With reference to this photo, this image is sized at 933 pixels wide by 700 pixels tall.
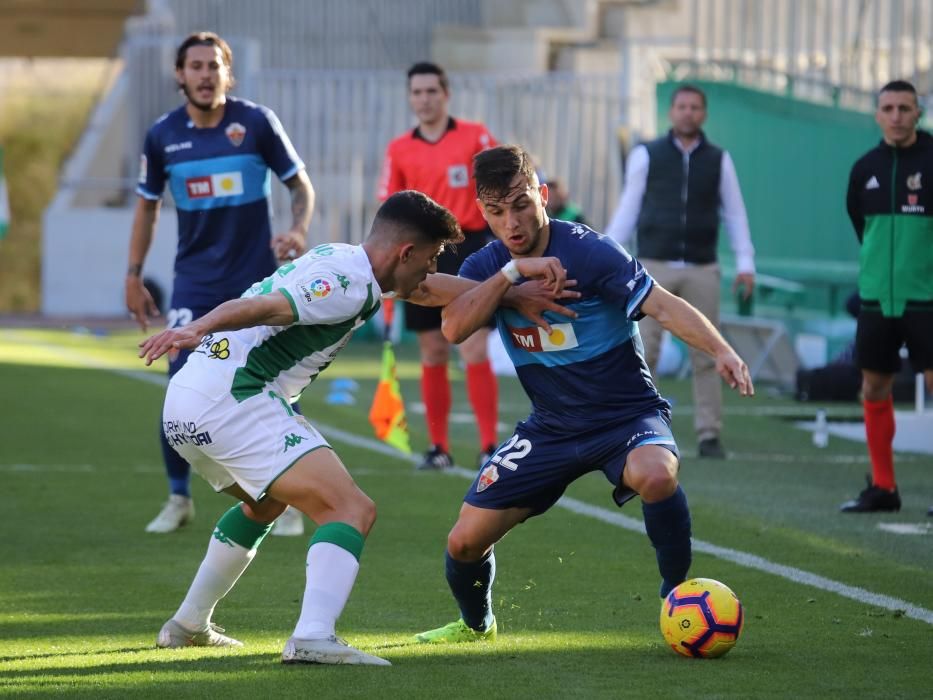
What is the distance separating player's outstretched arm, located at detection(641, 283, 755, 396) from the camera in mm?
5711

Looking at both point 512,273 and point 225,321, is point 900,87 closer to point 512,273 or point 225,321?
point 512,273

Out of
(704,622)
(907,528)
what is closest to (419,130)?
(907,528)

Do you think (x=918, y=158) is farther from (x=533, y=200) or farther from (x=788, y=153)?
(x=788, y=153)

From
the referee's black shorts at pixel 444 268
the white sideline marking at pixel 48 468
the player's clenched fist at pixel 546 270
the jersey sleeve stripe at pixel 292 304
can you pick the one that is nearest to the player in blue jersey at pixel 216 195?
the referee's black shorts at pixel 444 268

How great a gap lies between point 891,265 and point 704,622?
3933mm

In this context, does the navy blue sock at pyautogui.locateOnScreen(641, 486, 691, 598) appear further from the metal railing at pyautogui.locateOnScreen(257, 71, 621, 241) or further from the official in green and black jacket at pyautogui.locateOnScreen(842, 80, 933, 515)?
the metal railing at pyautogui.locateOnScreen(257, 71, 621, 241)

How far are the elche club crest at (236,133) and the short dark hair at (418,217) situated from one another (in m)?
2.98

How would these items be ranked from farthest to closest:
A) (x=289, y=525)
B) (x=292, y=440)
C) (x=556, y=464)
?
(x=289, y=525) < (x=556, y=464) < (x=292, y=440)

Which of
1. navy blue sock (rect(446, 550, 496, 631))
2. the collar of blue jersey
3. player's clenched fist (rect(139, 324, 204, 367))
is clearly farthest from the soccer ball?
the collar of blue jersey

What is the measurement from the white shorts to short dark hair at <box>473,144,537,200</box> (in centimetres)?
99

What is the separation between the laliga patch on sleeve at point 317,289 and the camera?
18.4 feet

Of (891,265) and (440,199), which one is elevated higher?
(440,199)

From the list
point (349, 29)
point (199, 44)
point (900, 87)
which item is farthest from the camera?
point (349, 29)

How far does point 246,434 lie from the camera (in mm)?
5738
